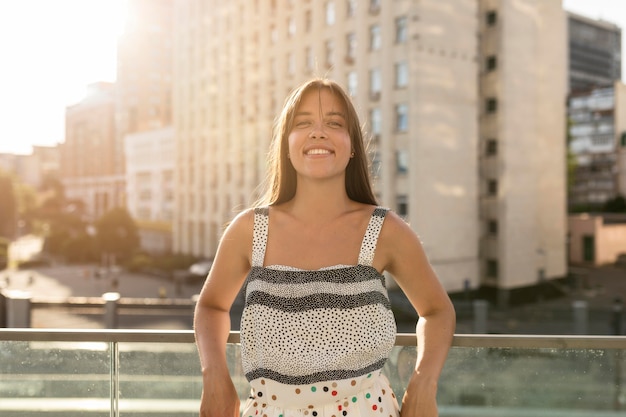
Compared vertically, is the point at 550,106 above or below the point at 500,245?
above

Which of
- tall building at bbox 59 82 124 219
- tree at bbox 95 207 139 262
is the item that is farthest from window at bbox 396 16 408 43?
tall building at bbox 59 82 124 219

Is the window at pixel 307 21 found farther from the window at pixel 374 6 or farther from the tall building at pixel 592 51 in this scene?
the tall building at pixel 592 51

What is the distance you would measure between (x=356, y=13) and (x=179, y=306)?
65.6ft

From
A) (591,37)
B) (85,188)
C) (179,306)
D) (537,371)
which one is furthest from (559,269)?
(85,188)

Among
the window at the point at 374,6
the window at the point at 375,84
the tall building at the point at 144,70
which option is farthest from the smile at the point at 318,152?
the tall building at the point at 144,70

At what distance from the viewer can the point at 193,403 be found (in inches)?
145

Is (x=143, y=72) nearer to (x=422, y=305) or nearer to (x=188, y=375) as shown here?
(x=188, y=375)

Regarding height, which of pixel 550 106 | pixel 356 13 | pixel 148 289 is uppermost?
pixel 356 13

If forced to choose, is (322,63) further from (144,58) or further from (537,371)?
(144,58)

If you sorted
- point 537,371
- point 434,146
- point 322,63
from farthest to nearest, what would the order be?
point 322,63 < point 434,146 < point 537,371

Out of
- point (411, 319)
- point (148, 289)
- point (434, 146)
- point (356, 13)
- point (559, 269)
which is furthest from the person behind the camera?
point (148, 289)

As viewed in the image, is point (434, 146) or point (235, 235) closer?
point (235, 235)

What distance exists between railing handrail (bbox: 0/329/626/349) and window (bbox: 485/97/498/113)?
3838 cm

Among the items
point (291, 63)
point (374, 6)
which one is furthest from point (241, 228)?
point (291, 63)
